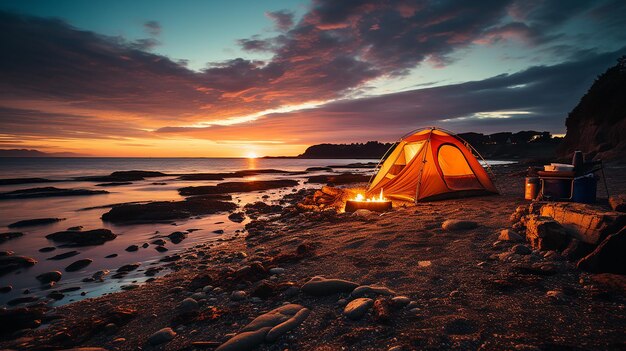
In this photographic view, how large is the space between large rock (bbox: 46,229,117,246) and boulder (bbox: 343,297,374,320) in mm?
11880

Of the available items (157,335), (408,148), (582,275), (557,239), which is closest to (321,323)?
(157,335)

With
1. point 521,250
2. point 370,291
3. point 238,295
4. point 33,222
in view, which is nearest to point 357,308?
point 370,291

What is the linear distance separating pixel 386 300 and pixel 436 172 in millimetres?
10511

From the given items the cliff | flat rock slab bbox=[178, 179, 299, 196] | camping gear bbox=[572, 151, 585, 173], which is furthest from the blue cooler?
the cliff

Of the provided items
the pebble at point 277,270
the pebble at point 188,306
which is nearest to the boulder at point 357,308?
the pebble at point 277,270

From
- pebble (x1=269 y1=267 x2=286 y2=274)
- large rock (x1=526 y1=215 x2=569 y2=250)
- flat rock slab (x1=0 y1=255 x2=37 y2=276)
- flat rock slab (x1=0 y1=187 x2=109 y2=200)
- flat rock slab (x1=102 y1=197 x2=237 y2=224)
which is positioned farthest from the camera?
flat rock slab (x1=0 y1=187 x2=109 y2=200)

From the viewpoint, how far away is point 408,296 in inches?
173

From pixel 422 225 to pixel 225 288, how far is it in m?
5.58

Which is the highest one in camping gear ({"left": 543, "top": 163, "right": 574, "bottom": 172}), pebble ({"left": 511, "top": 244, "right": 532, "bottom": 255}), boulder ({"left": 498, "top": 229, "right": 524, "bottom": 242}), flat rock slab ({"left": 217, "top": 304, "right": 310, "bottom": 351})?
camping gear ({"left": 543, "top": 163, "right": 574, "bottom": 172})

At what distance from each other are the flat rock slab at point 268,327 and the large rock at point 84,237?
36.4 feet

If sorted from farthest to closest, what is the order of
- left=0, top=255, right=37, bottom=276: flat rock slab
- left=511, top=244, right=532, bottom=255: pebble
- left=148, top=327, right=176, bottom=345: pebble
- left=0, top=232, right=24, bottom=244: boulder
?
1. left=0, top=232, right=24, bottom=244: boulder
2. left=0, top=255, right=37, bottom=276: flat rock slab
3. left=511, top=244, right=532, bottom=255: pebble
4. left=148, top=327, right=176, bottom=345: pebble

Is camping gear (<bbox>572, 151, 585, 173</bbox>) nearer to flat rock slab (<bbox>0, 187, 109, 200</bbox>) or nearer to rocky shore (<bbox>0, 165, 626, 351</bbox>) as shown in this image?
rocky shore (<bbox>0, 165, 626, 351</bbox>)

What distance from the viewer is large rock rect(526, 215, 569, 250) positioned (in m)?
5.55

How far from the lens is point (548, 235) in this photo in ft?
18.6
